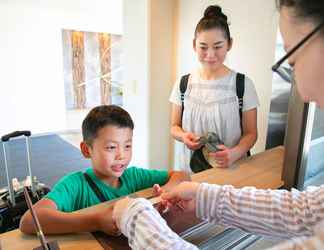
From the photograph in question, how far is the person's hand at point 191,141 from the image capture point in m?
1.15

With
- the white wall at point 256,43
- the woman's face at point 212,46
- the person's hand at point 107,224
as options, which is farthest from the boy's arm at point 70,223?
the white wall at point 256,43

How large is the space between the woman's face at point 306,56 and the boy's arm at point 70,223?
0.48 meters

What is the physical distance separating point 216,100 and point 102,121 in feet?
1.74

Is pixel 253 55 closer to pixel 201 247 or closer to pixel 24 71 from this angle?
pixel 201 247

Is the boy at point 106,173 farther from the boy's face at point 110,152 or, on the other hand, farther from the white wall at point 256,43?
the white wall at point 256,43

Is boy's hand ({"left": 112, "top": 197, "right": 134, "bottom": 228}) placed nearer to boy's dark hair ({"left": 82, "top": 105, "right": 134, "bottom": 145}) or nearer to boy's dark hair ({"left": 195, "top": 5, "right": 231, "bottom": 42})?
boy's dark hair ({"left": 82, "top": 105, "right": 134, "bottom": 145})

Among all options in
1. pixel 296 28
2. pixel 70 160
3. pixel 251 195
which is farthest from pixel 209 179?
pixel 70 160

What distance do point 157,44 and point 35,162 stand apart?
2.37 metres

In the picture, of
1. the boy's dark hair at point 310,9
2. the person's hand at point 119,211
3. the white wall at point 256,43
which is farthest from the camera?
the white wall at point 256,43

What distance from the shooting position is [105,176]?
3.09 feet

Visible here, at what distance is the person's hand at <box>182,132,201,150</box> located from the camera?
1146 mm

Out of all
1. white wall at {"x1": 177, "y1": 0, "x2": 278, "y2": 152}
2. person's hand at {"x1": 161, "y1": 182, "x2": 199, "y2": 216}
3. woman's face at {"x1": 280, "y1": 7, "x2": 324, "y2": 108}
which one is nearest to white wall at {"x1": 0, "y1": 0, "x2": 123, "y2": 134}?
white wall at {"x1": 177, "y1": 0, "x2": 278, "y2": 152}

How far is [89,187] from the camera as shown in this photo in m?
0.87

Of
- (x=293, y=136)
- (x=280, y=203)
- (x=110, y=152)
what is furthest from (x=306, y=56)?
(x=110, y=152)
